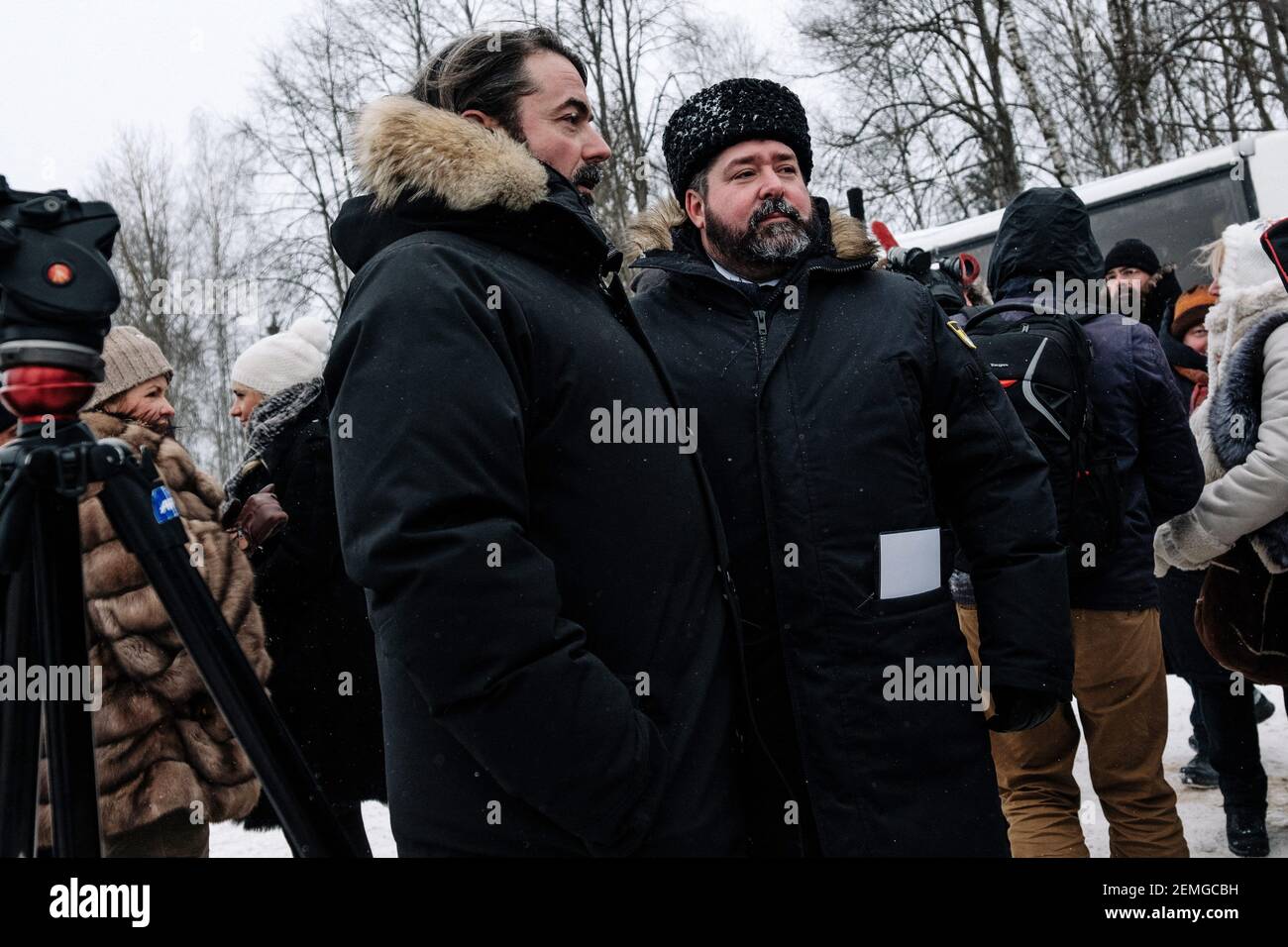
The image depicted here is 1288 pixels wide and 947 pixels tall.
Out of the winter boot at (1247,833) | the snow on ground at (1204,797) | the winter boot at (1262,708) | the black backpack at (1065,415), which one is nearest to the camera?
the black backpack at (1065,415)

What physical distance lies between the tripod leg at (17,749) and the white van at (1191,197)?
8280 millimetres

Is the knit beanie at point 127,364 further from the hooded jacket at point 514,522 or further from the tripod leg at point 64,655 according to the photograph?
the tripod leg at point 64,655

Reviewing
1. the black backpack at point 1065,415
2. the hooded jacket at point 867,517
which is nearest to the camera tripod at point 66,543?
the hooded jacket at point 867,517

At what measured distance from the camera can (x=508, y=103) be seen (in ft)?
6.24

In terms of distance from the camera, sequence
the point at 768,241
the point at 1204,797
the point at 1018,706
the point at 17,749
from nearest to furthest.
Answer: the point at 17,749
the point at 1018,706
the point at 768,241
the point at 1204,797

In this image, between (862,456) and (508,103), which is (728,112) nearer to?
(508,103)

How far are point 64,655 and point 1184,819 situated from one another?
4.17 metres

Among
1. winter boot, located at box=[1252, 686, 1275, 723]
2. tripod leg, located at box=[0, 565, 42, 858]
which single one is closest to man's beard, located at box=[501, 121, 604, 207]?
tripod leg, located at box=[0, 565, 42, 858]

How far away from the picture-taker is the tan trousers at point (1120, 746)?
3064 millimetres

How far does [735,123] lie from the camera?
2348mm

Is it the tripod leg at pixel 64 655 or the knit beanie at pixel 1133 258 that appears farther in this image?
the knit beanie at pixel 1133 258

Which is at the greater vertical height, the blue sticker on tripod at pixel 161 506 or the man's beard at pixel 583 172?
the man's beard at pixel 583 172

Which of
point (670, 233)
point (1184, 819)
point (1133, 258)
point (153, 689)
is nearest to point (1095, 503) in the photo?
point (670, 233)

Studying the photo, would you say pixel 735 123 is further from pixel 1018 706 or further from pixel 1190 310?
pixel 1190 310
